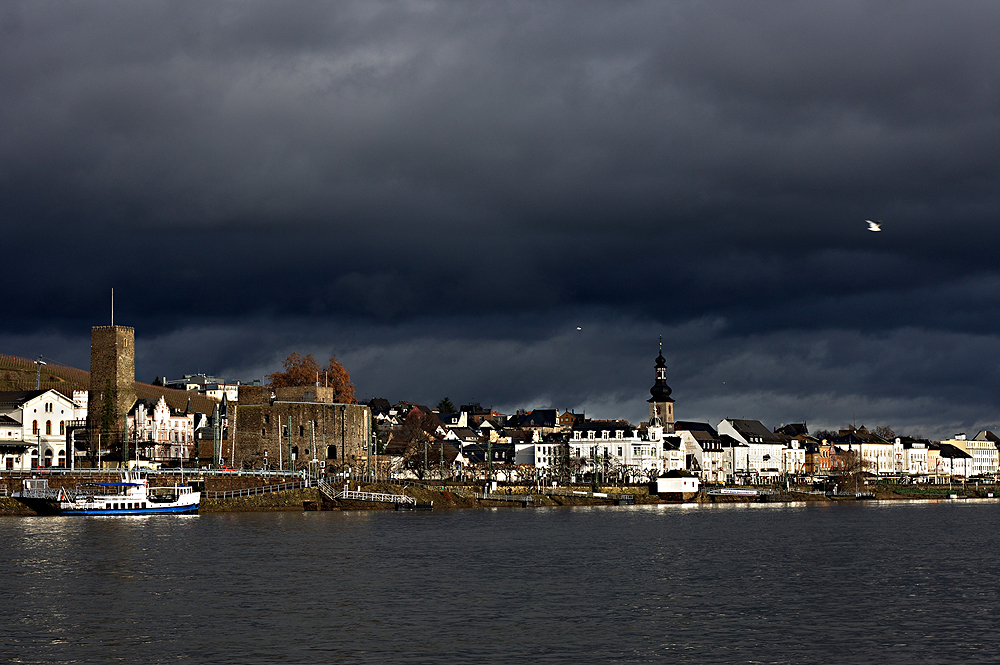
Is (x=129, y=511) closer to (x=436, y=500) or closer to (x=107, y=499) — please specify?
(x=107, y=499)

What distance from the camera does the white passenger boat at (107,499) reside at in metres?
95.6

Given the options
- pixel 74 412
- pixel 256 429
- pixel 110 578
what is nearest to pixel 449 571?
pixel 110 578

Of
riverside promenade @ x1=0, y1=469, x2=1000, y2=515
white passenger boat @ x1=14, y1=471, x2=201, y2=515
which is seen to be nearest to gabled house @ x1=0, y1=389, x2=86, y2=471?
riverside promenade @ x1=0, y1=469, x2=1000, y2=515

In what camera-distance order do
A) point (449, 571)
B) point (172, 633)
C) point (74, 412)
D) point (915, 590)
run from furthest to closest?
point (74, 412) < point (449, 571) < point (915, 590) < point (172, 633)

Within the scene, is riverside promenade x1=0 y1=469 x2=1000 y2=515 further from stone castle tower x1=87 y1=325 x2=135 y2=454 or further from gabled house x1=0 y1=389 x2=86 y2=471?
gabled house x1=0 y1=389 x2=86 y2=471

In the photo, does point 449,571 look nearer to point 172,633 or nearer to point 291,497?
point 172,633

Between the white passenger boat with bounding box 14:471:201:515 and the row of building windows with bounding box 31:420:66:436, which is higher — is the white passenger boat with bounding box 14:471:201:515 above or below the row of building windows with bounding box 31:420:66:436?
below

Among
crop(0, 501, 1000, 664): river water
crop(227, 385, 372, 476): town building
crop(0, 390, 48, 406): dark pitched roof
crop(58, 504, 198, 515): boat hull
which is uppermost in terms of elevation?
crop(0, 390, 48, 406): dark pitched roof

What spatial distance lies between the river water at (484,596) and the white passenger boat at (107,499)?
48.4ft

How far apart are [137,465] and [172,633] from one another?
86.1m

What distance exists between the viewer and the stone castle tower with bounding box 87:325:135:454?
4894 inches

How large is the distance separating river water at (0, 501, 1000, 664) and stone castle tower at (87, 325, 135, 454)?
146 ft

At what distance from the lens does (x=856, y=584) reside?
50156 mm

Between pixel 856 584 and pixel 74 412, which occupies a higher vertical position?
pixel 74 412
